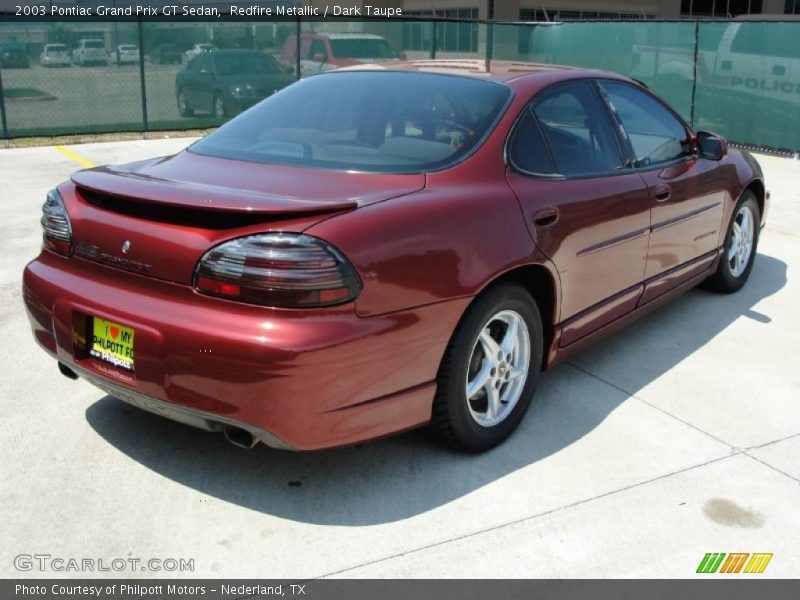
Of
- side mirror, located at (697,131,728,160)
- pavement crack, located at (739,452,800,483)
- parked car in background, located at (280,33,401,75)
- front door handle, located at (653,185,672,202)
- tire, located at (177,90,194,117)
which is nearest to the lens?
pavement crack, located at (739,452,800,483)

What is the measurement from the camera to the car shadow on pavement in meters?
3.28

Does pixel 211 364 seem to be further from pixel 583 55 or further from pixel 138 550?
pixel 583 55

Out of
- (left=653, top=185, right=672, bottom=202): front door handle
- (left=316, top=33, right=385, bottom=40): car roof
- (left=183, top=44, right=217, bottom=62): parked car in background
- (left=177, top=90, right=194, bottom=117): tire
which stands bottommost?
(left=177, top=90, right=194, bottom=117): tire

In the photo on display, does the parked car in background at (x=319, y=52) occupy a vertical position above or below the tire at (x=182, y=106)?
above

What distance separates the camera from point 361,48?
16.5 meters

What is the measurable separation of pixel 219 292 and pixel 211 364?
245 mm

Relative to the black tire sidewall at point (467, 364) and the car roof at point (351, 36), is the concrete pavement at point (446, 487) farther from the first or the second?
the car roof at point (351, 36)

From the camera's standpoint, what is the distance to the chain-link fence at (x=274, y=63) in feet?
42.0

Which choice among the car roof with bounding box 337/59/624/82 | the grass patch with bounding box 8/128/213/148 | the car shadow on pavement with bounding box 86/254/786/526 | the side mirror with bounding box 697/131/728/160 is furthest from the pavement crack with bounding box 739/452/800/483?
the grass patch with bounding box 8/128/213/148

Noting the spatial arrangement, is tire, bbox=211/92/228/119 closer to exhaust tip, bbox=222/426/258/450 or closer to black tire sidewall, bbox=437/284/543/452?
black tire sidewall, bbox=437/284/543/452

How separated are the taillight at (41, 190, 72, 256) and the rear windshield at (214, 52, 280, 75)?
1252 cm

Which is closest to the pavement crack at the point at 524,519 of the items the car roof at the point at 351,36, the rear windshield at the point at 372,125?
the rear windshield at the point at 372,125

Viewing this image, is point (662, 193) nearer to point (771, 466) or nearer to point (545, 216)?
point (545, 216)

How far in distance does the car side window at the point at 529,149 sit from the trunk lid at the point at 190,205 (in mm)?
562
